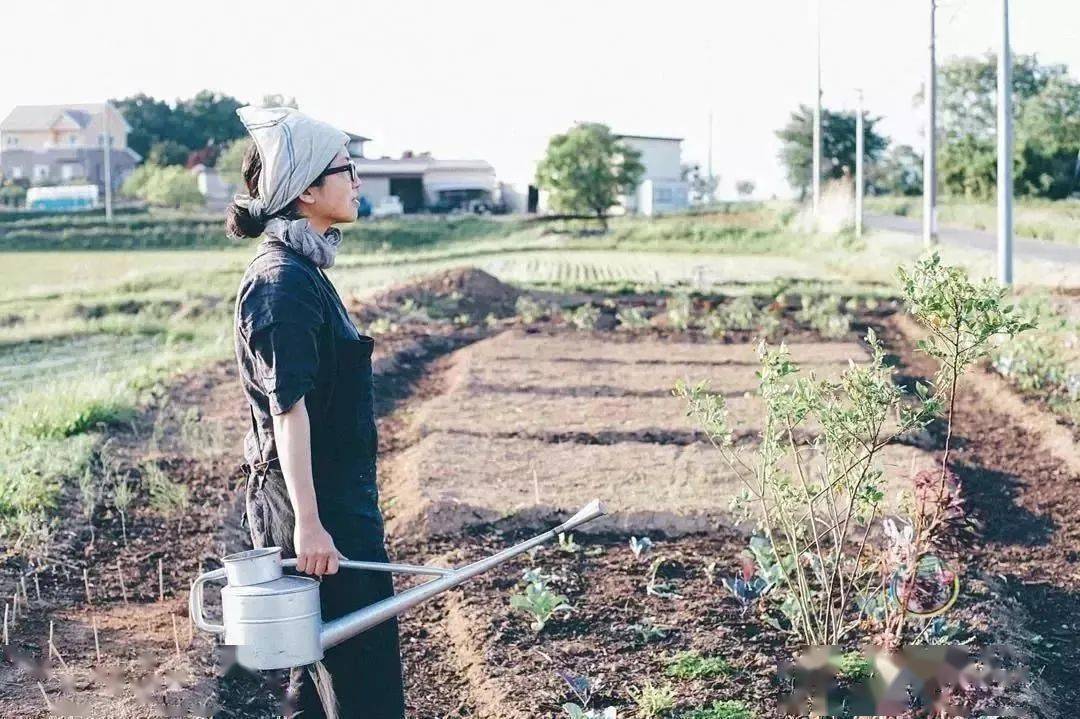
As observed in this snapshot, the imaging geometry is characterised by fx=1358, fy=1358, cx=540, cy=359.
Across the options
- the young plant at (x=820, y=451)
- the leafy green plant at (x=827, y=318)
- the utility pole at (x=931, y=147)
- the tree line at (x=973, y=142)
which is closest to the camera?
the young plant at (x=820, y=451)

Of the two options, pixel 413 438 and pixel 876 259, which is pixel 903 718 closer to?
pixel 413 438

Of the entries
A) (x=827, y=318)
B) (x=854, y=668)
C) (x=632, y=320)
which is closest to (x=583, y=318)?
(x=632, y=320)

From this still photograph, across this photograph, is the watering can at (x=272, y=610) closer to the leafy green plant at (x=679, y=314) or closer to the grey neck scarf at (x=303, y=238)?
the grey neck scarf at (x=303, y=238)

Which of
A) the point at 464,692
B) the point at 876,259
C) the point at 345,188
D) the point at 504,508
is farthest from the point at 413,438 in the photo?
the point at 876,259

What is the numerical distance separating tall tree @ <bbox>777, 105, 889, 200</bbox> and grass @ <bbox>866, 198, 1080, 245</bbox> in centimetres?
457

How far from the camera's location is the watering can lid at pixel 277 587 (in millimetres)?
2725

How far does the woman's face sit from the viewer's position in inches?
120

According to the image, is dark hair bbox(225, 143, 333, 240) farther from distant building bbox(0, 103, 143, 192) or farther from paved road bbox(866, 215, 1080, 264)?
distant building bbox(0, 103, 143, 192)

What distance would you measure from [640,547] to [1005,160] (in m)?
11.8

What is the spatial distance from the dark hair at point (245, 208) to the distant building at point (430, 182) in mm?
56600

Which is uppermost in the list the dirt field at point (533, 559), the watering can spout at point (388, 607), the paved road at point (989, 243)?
the paved road at point (989, 243)

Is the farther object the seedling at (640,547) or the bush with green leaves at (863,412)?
the seedling at (640,547)

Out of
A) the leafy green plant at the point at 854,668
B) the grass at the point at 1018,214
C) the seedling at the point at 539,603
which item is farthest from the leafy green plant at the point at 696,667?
the grass at the point at 1018,214

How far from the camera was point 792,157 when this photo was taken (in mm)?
60156
